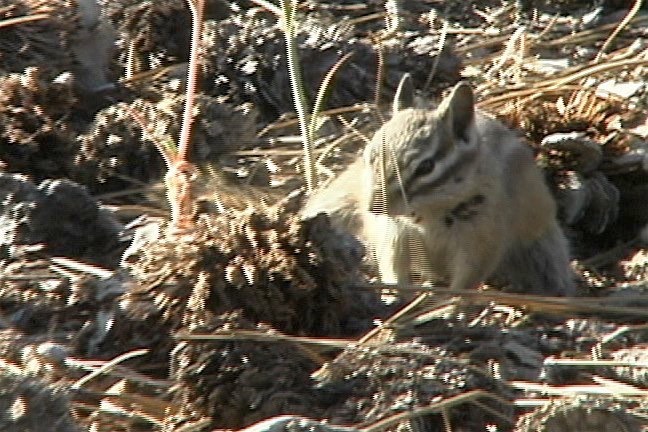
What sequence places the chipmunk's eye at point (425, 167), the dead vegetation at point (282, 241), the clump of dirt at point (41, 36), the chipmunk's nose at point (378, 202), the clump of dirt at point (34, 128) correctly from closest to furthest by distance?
the dead vegetation at point (282, 241) < the chipmunk's nose at point (378, 202) < the chipmunk's eye at point (425, 167) < the clump of dirt at point (34, 128) < the clump of dirt at point (41, 36)

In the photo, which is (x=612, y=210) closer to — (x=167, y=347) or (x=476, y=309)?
(x=476, y=309)

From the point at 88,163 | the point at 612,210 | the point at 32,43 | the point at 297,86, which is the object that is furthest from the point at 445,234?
the point at 32,43

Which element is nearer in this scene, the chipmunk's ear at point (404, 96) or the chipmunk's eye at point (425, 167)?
the chipmunk's eye at point (425, 167)

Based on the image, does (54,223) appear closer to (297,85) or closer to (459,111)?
(297,85)

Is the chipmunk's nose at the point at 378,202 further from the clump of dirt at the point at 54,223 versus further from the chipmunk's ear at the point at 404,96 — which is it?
the clump of dirt at the point at 54,223

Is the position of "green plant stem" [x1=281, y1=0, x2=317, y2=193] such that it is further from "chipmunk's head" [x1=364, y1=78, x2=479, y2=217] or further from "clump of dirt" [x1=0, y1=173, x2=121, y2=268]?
"clump of dirt" [x1=0, y1=173, x2=121, y2=268]

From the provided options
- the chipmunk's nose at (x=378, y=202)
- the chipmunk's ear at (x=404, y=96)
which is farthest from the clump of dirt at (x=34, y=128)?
the chipmunk's nose at (x=378, y=202)

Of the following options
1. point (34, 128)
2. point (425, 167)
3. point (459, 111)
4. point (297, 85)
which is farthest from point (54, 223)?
point (459, 111)
